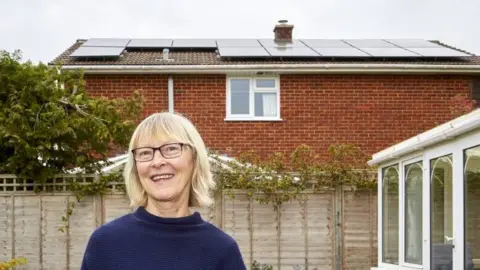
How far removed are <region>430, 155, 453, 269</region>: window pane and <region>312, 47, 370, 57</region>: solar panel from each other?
24.7ft

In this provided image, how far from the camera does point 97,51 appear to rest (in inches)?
657

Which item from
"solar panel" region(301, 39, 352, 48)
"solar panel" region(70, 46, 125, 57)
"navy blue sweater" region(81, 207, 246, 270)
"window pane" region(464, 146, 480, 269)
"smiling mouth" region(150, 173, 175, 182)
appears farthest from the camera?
"solar panel" region(301, 39, 352, 48)

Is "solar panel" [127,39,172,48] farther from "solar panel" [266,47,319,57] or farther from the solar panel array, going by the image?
"solar panel" [266,47,319,57]

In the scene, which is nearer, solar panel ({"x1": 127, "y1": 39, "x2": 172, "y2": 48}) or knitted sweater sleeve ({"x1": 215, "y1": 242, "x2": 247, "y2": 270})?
knitted sweater sleeve ({"x1": 215, "y1": 242, "x2": 247, "y2": 270})

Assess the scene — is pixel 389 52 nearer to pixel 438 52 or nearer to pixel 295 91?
pixel 438 52

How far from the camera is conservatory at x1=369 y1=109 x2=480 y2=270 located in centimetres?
743

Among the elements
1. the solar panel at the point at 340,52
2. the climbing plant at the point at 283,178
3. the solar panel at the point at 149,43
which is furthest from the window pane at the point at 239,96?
the climbing plant at the point at 283,178

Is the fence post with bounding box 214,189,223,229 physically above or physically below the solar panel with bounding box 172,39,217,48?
below

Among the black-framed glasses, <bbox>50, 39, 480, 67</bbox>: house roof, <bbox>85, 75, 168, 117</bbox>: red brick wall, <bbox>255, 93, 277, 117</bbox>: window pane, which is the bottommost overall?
the black-framed glasses

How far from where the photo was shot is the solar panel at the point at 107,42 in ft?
59.1

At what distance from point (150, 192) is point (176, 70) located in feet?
41.5

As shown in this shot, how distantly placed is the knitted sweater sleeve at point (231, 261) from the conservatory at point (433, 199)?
4.24 m

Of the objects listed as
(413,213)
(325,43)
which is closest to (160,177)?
(413,213)

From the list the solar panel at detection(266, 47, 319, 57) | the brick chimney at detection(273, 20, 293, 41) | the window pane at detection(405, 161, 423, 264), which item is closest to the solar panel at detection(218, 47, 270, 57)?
the solar panel at detection(266, 47, 319, 57)
